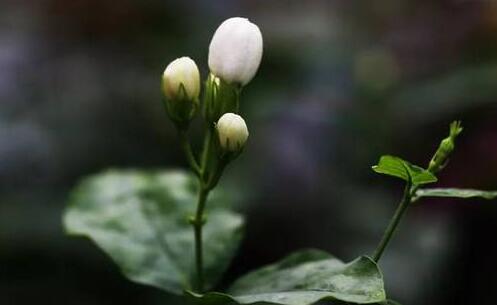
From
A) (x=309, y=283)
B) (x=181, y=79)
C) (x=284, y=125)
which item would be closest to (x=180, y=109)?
(x=181, y=79)

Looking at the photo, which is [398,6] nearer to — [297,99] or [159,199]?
[297,99]

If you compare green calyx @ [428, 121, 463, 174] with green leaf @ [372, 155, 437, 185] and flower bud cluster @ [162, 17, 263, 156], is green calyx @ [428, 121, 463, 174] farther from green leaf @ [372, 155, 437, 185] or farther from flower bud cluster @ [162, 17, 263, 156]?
flower bud cluster @ [162, 17, 263, 156]

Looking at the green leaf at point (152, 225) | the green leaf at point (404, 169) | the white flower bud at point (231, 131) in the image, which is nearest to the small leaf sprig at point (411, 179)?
the green leaf at point (404, 169)

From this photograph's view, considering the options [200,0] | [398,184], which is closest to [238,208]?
[398,184]

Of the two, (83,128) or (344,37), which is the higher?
(344,37)

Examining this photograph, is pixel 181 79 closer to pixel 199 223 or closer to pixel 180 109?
pixel 180 109
